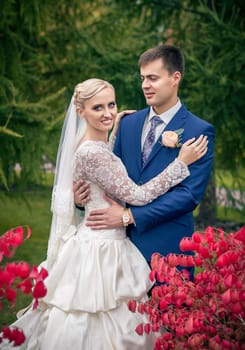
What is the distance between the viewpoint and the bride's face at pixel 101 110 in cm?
386

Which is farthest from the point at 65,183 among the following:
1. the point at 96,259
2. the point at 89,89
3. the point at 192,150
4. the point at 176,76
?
the point at 176,76

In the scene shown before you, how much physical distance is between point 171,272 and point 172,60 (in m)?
1.51

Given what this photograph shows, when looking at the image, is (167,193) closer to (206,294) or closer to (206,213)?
(206,294)

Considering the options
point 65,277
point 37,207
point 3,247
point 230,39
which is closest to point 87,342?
point 65,277

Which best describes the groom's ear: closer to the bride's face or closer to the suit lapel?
the suit lapel

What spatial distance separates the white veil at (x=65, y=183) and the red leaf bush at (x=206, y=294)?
39.9 inches

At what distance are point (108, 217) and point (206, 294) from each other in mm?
997

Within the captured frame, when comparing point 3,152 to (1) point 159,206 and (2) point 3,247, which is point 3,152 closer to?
(1) point 159,206

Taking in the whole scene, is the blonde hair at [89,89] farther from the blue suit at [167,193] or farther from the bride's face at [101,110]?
the blue suit at [167,193]

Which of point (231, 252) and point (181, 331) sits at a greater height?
point (231, 252)

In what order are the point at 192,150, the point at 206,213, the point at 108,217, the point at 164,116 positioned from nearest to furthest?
the point at 192,150, the point at 108,217, the point at 164,116, the point at 206,213

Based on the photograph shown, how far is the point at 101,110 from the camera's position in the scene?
388cm

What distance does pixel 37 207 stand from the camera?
12602mm

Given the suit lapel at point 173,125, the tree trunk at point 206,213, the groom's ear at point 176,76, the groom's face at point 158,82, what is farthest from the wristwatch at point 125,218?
the tree trunk at point 206,213
